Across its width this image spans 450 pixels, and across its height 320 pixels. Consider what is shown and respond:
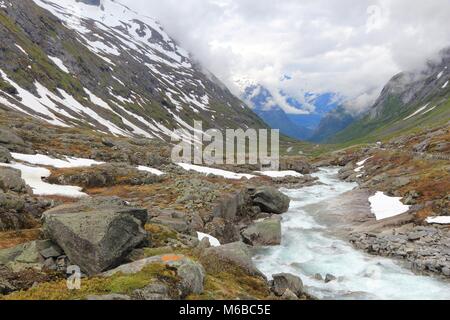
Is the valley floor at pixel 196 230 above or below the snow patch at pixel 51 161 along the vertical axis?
below

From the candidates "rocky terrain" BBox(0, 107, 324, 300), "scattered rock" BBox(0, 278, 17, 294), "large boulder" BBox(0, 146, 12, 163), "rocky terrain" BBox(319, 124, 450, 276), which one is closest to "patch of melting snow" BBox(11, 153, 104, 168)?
"large boulder" BBox(0, 146, 12, 163)

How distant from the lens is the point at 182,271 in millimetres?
19547

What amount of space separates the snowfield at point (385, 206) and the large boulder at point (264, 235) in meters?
14.9

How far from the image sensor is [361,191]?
68.0 m

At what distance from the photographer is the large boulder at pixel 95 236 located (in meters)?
21.7

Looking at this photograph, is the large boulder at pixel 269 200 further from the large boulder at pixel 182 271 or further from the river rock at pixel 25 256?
the river rock at pixel 25 256

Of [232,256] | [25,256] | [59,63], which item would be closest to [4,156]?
[25,256]

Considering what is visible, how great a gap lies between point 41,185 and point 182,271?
32.9 metres

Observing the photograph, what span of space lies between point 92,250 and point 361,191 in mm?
54853

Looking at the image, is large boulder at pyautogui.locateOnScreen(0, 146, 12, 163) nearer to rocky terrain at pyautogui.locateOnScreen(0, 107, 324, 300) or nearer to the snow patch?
rocky terrain at pyautogui.locateOnScreen(0, 107, 324, 300)

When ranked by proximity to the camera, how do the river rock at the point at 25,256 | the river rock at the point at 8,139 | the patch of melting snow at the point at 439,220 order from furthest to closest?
1. the river rock at the point at 8,139
2. the patch of melting snow at the point at 439,220
3. the river rock at the point at 25,256

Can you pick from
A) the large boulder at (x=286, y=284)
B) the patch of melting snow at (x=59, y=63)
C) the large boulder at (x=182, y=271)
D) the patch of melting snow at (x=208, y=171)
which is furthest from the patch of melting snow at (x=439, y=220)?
the patch of melting snow at (x=59, y=63)

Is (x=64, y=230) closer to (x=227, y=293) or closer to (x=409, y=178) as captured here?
(x=227, y=293)

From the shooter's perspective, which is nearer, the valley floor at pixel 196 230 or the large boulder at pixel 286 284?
the valley floor at pixel 196 230
